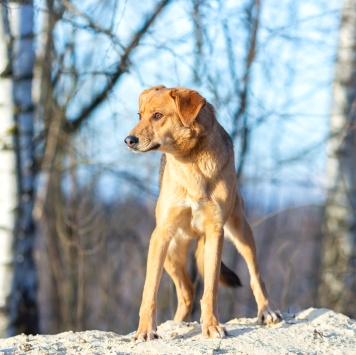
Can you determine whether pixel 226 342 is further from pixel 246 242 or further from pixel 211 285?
pixel 246 242

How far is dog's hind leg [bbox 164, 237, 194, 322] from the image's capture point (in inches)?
237

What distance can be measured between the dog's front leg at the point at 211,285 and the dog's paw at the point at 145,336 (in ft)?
1.17

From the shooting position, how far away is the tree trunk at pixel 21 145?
8.24 m

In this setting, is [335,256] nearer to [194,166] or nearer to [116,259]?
[116,259]

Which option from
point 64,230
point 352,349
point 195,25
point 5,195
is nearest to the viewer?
point 352,349

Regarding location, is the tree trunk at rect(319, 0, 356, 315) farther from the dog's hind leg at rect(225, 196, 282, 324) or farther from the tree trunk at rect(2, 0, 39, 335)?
the dog's hind leg at rect(225, 196, 282, 324)

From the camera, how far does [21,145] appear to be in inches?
330

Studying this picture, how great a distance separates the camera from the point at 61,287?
13.6m

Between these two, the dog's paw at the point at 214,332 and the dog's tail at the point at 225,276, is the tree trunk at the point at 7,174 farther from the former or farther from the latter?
the dog's paw at the point at 214,332

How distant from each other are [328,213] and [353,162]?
0.96 m

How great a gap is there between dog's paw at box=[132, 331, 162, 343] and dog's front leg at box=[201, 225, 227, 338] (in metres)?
0.36

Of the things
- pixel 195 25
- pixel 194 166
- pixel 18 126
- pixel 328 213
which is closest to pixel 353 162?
pixel 328 213

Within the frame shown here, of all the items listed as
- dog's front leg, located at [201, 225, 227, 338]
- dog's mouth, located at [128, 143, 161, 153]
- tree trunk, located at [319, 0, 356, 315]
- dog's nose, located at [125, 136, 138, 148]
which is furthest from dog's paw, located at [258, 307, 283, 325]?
tree trunk, located at [319, 0, 356, 315]

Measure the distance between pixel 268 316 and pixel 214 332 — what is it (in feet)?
2.65
